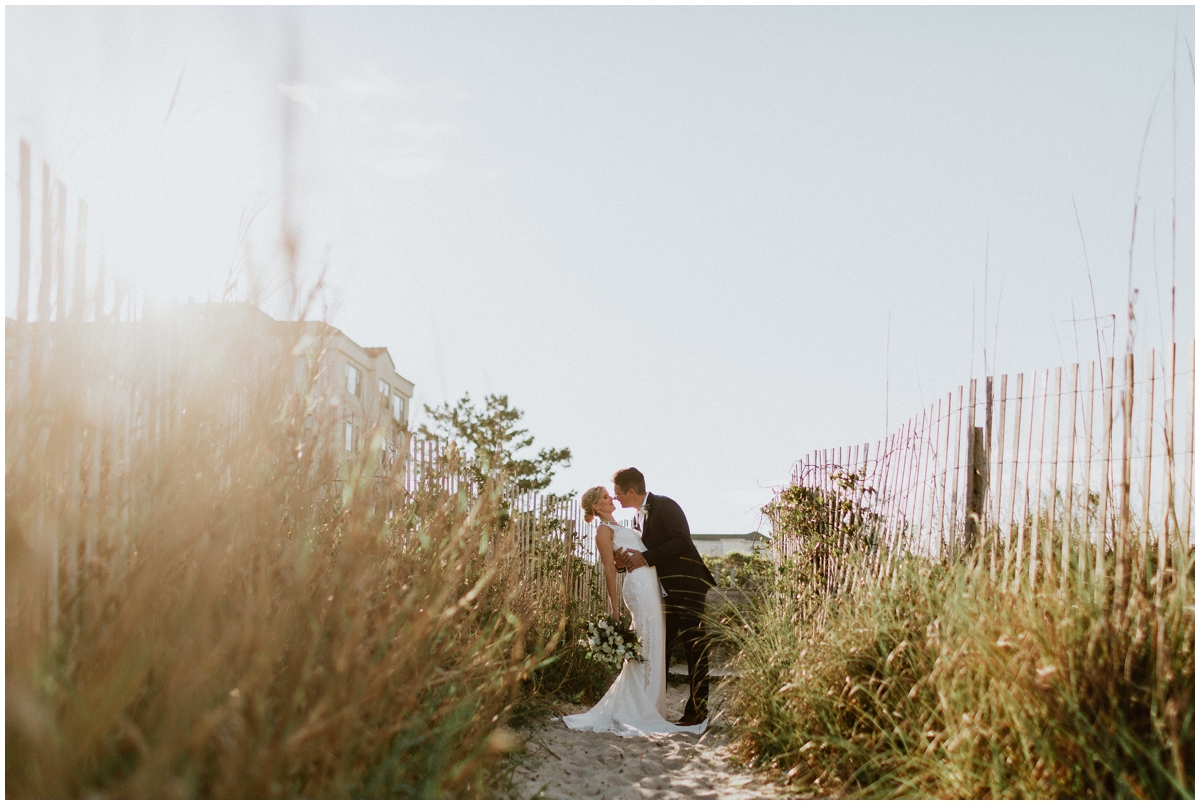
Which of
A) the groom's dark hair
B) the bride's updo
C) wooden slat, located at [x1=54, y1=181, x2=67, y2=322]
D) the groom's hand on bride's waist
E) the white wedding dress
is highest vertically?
wooden slat, located at [x1=54, y1=181, x2=67, y2=322]

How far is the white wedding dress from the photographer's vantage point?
19.1 feet

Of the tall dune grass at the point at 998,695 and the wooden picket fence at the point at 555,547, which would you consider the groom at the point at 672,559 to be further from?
the tall dune grass at the point at 998,695

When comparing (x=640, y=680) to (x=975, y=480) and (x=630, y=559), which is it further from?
(x=975, y=480)

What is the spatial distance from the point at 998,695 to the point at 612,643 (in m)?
3.57

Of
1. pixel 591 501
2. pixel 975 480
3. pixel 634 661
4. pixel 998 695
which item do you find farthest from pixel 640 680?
pixel 998 695

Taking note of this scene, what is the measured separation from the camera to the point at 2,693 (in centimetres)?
197

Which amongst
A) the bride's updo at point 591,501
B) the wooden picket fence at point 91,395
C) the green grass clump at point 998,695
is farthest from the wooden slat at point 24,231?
the bride's updo at point 591,501

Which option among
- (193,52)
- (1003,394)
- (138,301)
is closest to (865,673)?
(1003,394)

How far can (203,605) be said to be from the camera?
2.05m

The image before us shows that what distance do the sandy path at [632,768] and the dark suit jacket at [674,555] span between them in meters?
1.01

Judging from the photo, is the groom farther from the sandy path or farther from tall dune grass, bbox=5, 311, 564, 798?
tall dune grass, bbox=5, 311, 564, 798

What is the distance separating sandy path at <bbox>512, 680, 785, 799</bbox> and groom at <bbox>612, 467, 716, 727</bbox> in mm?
857

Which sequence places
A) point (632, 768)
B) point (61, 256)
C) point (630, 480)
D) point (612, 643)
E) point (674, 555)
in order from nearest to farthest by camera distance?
point (61, 256)
point (632, 768)
point (612, 643)
point (674, 555)
point (630, 480)

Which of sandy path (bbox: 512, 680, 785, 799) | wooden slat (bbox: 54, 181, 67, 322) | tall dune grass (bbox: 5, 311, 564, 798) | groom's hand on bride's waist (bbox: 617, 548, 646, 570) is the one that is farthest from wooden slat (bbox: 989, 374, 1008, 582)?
wooden slat (bbox: 54, 181, 67, 322)
